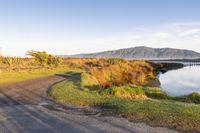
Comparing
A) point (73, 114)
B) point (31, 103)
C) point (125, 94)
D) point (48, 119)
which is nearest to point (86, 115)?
point (73, 114)

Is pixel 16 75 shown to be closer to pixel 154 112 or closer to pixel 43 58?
pixel 43 58

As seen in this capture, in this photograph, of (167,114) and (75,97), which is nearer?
(167,114)

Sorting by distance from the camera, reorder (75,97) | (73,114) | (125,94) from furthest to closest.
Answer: (125,94), (75,97), (73,114)

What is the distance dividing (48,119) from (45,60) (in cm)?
4809

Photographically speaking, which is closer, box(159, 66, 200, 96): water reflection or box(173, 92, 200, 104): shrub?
box(173, 92, 200, 104): shrub

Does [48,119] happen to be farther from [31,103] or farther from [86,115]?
[31,103]

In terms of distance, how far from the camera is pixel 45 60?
59156mm

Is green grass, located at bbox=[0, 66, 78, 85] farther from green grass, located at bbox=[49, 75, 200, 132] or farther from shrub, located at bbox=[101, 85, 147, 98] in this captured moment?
green grass, located at bbox=[49, 75, 200, 132]

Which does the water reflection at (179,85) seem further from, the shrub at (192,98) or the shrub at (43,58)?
the shrub at (43,58)

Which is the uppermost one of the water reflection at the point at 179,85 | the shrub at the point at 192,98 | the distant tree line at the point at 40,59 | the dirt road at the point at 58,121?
the distant tree line at the point at 40,59

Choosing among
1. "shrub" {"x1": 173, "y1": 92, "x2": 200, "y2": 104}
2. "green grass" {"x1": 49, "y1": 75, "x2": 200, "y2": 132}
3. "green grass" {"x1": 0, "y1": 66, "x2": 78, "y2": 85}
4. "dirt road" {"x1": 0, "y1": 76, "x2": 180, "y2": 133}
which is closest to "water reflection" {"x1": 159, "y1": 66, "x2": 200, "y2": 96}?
"shrub" {"x1": 173, "y1": 92, "x2": 200, "y2": 104}

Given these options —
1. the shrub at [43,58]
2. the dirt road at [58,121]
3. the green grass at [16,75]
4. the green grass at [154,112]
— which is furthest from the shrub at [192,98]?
the shrub at [43,58]

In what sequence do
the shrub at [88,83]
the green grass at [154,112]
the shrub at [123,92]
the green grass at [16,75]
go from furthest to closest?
the green grass at [16,75] → the shrub at [88,83] → the shrub at [123,92] → the green grass at [154,112]

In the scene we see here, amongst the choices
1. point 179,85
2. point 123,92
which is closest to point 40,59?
point 179,85
